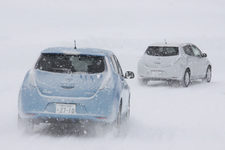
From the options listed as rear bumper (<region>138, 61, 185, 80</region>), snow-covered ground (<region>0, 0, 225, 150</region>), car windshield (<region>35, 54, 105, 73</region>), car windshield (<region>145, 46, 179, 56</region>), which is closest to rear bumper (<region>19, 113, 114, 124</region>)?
snow-covered ground (<region>0, 0, 225, 150</region>)

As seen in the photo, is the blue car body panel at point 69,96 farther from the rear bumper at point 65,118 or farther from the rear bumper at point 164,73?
the rear bumper at point 164,73

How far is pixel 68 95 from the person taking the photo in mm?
6613

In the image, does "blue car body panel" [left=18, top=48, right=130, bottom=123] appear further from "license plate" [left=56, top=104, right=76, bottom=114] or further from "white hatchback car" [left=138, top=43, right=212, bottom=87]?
"white hatchback car" [left=138, top=43, right=212, bottom=87]

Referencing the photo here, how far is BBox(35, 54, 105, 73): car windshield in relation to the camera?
6.93m

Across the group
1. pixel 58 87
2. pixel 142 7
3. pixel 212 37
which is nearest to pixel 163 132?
pixel 58 87

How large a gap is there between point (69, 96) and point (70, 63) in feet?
2.11

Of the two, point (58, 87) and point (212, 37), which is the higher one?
point (58, 87)

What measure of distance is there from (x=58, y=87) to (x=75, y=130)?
1.30 m

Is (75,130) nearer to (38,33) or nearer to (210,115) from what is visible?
(210,115)

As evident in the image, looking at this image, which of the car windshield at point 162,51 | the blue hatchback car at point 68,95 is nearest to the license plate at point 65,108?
the blue hatchback car at point 68,95

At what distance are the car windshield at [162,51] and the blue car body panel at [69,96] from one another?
9046 millimetres

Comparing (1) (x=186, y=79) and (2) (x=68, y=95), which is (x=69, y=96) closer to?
(2) (x=68, y=95)

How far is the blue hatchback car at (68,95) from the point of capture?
6613 millimetres

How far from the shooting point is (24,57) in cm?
2409
